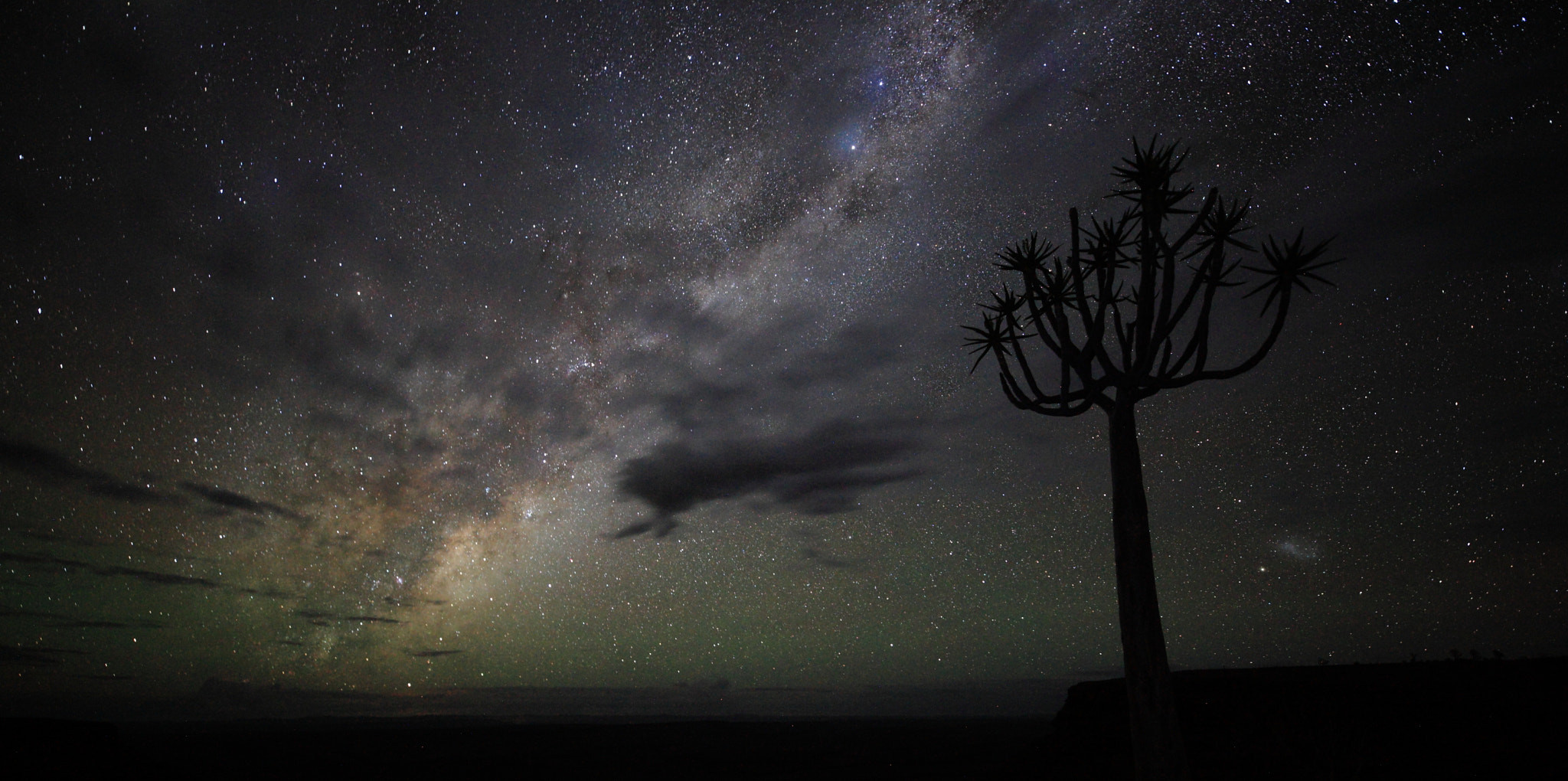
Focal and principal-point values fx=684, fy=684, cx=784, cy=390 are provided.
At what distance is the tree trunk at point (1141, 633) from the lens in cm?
789

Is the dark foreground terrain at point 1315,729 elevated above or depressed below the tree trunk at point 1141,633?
below

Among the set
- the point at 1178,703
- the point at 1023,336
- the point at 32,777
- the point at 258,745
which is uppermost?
the point at 1023,336

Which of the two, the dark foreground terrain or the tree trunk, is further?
the dark foreground terrain

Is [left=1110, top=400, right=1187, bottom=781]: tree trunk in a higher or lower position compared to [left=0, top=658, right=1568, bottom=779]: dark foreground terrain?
higher

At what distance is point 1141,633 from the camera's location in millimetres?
8164

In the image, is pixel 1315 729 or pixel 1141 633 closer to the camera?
pixel 1141 633

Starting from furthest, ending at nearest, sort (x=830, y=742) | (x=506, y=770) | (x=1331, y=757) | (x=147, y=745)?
(x=147, y=745), (x=830, y=742), (x=506, y=770), (x=1331, y=757)

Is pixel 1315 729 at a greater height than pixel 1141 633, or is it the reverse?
pixel 1141 633

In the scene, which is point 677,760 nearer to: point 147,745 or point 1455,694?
point 1455,694

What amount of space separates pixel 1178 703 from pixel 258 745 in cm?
9613

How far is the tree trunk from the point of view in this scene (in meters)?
7.89

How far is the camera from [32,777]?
22188 mm

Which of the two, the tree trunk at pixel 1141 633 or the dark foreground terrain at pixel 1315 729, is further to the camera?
the dark foreground terrain at pixel 1315 729

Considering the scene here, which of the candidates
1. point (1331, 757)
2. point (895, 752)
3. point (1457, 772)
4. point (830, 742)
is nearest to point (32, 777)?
point (1331, 757)
